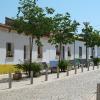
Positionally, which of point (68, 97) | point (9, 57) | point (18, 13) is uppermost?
point (18, 13)

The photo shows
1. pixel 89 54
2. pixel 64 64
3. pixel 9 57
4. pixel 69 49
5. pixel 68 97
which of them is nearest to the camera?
pixel 68 97

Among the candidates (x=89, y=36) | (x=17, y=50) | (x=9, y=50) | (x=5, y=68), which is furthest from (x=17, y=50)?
(x=89, y=36)

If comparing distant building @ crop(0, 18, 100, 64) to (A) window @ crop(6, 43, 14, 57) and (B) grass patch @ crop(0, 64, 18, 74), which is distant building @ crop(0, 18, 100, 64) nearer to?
(A) window @ crop(6, 43, 14, 57)

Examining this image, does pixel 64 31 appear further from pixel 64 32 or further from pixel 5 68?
pixel 5 68

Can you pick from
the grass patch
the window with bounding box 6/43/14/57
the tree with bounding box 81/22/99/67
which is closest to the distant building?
the window with bounding box 6/43/14/57

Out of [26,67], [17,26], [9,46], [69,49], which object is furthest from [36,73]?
[69,49]

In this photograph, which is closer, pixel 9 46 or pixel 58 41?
pixel 9 46

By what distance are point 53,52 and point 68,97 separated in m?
29.4

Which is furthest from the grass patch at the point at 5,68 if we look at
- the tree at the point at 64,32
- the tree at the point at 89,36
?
the tree at the point at 89,36

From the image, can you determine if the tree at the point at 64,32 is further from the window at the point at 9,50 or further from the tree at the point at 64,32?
the window at the point at 9,50

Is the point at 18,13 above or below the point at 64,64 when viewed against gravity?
above

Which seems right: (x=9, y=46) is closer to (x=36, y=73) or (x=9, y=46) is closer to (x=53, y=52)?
(x=36, y=73)

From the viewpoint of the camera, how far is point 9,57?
109 feet

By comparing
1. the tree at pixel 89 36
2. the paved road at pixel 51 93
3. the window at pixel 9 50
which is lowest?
the paved road at pixel 51 93
